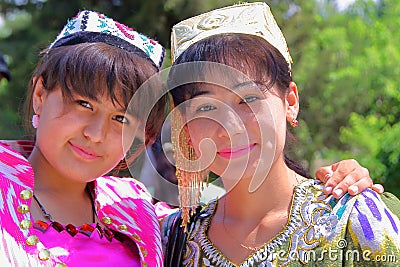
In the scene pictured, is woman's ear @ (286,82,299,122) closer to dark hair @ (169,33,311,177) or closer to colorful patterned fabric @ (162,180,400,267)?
dark hair @ (169,33,311,177)

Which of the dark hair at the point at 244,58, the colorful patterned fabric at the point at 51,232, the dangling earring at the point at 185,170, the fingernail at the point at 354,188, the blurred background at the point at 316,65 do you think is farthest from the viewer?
the blurred background at the point at 316,65

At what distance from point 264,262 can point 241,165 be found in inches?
10.8

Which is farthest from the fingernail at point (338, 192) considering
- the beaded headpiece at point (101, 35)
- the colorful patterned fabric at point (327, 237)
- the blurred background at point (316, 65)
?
the blurred background at point (316, 65)

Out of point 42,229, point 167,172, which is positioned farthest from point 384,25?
point 42,229

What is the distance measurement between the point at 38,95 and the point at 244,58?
0.61 metres

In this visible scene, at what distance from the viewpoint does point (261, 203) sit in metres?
1.88

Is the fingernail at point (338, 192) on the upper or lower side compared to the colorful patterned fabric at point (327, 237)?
upper

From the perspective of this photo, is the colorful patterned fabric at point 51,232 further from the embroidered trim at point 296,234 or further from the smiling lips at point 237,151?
the smiling lips at point 237,151

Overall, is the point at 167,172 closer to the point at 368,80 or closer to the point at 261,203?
the point at 261,203

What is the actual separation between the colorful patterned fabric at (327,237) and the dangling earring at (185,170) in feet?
0.42

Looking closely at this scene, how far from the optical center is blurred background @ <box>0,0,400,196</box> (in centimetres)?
604

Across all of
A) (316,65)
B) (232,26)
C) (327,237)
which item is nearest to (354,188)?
(327,237)

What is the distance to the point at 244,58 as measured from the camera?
1.81 meters

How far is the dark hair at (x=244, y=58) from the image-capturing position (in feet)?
5.91
